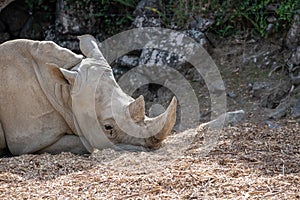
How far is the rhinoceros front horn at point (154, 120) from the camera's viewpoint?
17.9ft

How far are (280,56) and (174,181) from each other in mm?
4394

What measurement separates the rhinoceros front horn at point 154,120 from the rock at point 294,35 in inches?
128

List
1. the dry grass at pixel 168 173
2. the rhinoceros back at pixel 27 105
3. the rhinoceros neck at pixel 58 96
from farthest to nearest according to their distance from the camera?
the rhinoceros back at pixel 27 105
the rhinoceros neck at pixel 58 96
the dry grass at pixel 168 173

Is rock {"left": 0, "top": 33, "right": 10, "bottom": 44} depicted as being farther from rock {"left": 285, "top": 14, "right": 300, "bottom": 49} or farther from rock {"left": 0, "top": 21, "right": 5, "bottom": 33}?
rock {"left": 285, "top": 14, "right": 300, "bottom": 49}

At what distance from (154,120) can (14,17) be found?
516 centimetres

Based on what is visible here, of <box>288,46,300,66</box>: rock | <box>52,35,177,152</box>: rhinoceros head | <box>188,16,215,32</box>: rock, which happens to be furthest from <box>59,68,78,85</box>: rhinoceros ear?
<box>188,16,215,32</box>: rock

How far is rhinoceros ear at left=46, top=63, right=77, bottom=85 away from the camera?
18.5 feet

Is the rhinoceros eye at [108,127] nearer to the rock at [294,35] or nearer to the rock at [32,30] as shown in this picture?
the rock at [294,35]

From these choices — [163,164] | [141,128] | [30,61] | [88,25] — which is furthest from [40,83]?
[88,25]

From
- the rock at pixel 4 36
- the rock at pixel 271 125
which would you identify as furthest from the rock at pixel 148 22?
the rock at pixel 271 125

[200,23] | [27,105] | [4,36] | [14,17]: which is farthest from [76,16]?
[27,105]

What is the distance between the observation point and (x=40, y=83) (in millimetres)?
5887

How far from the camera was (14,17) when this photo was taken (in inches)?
395

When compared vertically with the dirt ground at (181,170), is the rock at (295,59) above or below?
above
